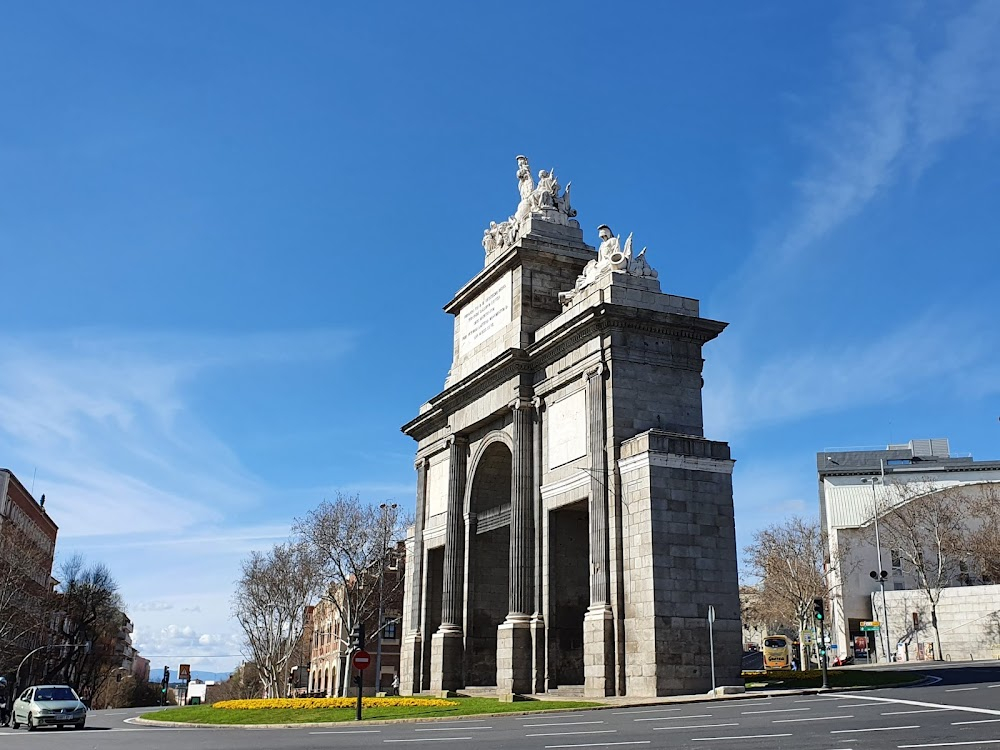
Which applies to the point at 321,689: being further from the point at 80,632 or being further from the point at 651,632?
the point at 651,632

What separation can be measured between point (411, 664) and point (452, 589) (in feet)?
18.8

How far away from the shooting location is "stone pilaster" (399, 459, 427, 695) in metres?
45.4

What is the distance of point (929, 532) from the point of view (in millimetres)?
77375

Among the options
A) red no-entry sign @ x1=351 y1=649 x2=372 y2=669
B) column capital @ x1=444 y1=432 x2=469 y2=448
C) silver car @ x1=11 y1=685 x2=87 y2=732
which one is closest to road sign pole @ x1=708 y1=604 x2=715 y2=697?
red no-entry sign @ x1=351 y1=649 x2=372 y2=669

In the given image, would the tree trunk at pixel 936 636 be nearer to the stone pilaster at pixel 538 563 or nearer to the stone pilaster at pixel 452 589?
the stone pilaster at pixel 452 589

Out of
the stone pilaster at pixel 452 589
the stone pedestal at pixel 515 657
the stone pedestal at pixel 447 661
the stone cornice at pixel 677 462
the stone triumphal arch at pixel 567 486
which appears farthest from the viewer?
the stone pilaster at pixel 452 589

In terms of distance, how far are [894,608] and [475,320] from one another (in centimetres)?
4702

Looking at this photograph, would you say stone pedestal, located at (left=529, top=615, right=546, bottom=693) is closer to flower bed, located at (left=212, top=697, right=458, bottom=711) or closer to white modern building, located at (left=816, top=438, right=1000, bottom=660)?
flower bed, located at (left=212, top=697, right=458, bottom=711)

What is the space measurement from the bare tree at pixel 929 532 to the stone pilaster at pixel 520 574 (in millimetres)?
45125

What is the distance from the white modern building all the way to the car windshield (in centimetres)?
5800

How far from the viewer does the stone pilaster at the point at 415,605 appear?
4541 cm

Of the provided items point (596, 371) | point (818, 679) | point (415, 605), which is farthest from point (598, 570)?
point (415, 605)

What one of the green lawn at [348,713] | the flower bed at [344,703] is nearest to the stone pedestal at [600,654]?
the green lawn at [348,713]

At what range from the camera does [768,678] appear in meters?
34.4
